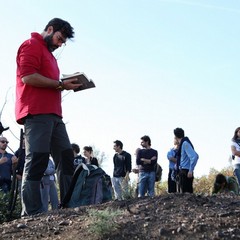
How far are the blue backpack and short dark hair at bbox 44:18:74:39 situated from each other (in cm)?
140

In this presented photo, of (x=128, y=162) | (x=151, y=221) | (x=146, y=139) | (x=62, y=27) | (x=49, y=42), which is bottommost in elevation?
(x=151, y=221)

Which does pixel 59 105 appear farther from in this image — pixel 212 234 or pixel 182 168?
pixel 182 168

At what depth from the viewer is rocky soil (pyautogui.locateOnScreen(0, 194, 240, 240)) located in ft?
13.7

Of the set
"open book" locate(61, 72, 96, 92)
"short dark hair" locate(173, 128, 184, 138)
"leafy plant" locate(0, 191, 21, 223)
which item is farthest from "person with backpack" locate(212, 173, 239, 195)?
"open book" locate(61, 72, 96, 92)

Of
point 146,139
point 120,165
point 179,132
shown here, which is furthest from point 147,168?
point 179,132

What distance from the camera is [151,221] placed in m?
4.46

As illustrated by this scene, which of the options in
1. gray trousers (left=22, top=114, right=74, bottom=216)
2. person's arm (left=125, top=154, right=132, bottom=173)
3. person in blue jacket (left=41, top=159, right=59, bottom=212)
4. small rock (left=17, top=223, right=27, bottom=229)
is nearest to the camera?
small rock (left=17, top=223, right=27, bottom=229)

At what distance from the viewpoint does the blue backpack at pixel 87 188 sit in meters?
6.09

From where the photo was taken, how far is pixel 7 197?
7965 mm

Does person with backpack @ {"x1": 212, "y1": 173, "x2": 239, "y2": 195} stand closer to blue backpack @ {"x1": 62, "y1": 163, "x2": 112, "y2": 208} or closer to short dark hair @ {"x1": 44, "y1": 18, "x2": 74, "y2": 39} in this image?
blue backpack @ {"x1": 62, "y1": 163, "x2": 112, "y2": 208}

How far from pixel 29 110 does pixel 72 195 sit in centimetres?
105

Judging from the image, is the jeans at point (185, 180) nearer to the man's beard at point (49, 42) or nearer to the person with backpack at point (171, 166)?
the person with backpack at point (171, 166)

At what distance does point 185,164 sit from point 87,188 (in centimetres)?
372

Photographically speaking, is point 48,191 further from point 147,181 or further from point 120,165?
point 120,165
